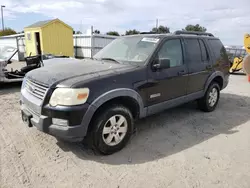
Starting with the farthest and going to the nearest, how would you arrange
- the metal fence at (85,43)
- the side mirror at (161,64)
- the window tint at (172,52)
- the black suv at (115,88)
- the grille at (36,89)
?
the metal fence at (85,43), the window tint at (172,52), the side mirror at (161,64), the grille at (36,89), the black suv at (115,88)

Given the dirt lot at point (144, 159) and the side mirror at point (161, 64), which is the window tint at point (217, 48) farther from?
the side mirror at point (161, 64)

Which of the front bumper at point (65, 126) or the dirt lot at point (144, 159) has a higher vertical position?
the front bumper at point (65, 126)

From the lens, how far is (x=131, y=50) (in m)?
4.10

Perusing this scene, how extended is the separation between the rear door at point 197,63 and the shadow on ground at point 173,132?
0.72m

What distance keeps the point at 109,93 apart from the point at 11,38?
1986 centimetres

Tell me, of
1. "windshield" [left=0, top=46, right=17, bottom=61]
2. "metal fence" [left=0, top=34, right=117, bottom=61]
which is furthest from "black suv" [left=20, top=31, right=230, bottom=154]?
"metal fence" [left=0, top=34, right=117, bottom=61]

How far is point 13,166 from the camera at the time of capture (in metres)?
2.97

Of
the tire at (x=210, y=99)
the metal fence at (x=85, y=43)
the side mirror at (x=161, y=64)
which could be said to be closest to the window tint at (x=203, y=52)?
the tire at (x=210, y=99)

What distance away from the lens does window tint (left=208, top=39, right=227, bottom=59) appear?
530 centimetres

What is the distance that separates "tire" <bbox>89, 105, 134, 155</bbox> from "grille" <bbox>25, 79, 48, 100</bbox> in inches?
31.5

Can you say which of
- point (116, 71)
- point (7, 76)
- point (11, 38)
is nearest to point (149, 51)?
point (116, 71)

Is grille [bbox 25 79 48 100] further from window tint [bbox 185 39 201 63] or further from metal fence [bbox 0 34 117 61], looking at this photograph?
metal fence [bbox 0 34 117 61]

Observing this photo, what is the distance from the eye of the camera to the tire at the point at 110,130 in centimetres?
310

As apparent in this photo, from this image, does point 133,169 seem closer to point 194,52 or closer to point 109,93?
point 109,93
